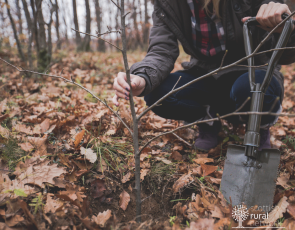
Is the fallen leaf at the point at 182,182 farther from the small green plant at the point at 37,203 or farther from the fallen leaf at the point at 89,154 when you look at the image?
the small green plant at the point at 37,203

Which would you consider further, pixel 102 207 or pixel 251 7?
pixel 251 7

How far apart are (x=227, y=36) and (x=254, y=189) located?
113 centimetres

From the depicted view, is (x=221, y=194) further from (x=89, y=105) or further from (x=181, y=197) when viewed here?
(x=89, y=105)

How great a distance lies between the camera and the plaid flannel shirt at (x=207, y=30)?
1.63 metres

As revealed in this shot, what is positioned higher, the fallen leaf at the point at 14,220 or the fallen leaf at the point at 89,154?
the fallen leaf at the point at 89,154

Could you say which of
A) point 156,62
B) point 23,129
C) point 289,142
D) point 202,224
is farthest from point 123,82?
point 289,142

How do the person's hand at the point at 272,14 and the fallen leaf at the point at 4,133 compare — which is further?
the fallen leaf at the point at 4,133

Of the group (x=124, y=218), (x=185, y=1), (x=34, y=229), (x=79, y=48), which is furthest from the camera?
(x=79, y=48)

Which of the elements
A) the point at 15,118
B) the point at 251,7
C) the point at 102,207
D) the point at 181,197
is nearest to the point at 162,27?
the point at 251,7

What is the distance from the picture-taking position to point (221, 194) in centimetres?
115

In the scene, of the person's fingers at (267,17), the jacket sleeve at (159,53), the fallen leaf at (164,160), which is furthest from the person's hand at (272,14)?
the fallen leaf at (164,160)

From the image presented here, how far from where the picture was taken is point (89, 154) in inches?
54.8

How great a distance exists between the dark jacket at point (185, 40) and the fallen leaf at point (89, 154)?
0.57 meters

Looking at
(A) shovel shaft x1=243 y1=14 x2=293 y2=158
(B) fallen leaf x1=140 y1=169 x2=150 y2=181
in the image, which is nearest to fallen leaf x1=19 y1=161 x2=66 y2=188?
(B) fallen leaf x1=140 y1=169 x2=150 y2=181
